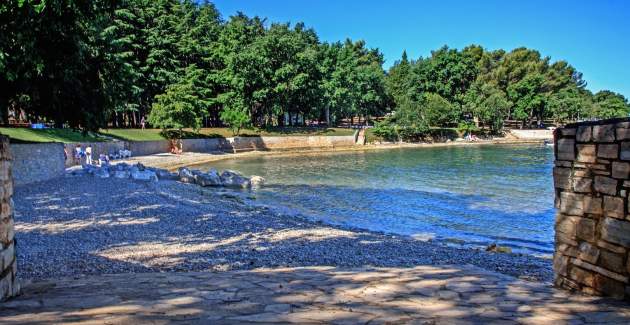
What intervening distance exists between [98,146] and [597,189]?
36047mm

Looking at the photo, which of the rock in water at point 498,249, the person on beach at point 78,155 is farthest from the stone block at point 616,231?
the person on beach at point 78,155

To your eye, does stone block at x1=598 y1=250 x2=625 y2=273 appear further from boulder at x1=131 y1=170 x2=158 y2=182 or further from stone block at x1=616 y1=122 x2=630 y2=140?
boulder at x1=131 y1=170 x2=158 y2=182

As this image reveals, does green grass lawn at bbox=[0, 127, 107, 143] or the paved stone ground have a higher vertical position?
green grass lawn at bbox=[0, 127, 107, 143]

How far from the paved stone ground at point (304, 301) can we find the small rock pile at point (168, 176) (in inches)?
755

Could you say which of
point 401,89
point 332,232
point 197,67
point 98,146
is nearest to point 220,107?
point 197,67

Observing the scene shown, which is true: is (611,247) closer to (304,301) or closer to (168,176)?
(304,301)

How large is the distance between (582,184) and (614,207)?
0.54 metres

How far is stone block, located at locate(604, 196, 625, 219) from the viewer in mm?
5125

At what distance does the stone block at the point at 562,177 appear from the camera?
19.4 feet

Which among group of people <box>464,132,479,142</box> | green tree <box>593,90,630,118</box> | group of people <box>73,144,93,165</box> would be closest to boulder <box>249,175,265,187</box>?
group of people <box>73,144,93,165</box>

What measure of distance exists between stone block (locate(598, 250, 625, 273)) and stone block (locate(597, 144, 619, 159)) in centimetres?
116

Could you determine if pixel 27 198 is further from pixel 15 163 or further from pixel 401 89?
pixel 401 89

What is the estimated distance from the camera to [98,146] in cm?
3488

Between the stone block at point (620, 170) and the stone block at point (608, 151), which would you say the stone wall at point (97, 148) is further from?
the stone block at point (620, 170)
